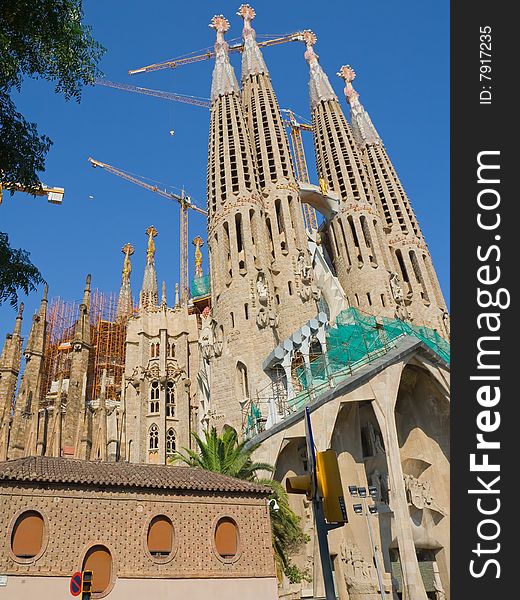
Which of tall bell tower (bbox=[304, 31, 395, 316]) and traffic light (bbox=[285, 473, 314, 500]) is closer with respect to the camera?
traffic light (bbox=[285, 473, 314, 500])

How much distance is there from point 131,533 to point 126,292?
166 ft

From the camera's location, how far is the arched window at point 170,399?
145ft

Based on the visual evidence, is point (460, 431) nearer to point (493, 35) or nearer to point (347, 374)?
point (493, 35)

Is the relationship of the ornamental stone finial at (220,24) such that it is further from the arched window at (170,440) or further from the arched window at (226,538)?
the arched window at (226,538)

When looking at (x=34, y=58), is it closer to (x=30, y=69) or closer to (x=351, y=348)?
(x=30, y=69)

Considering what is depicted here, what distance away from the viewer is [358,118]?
57.4 meters

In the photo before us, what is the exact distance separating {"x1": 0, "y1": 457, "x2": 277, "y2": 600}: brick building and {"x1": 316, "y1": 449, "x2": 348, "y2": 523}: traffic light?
10.9m

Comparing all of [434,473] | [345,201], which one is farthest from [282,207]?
[434,473]

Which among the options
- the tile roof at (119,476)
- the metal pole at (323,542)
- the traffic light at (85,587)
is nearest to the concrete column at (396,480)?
the tile roof at (119,476)

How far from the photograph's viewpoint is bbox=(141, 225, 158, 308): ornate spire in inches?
2106

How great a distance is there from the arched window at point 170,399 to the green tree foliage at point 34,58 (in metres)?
34.3

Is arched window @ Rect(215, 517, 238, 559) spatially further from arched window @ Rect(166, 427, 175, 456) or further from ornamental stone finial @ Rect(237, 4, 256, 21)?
ornamental stone finial @ Rect(237, 4, 256, 21)

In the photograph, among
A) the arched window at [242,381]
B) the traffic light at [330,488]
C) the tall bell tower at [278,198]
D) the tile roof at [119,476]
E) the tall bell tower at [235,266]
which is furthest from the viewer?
the tall bell tower at [278,198]

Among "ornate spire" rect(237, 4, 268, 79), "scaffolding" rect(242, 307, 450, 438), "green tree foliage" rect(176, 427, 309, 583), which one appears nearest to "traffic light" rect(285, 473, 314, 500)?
"green tree foliage" rect(176, 427, 309, 583)
